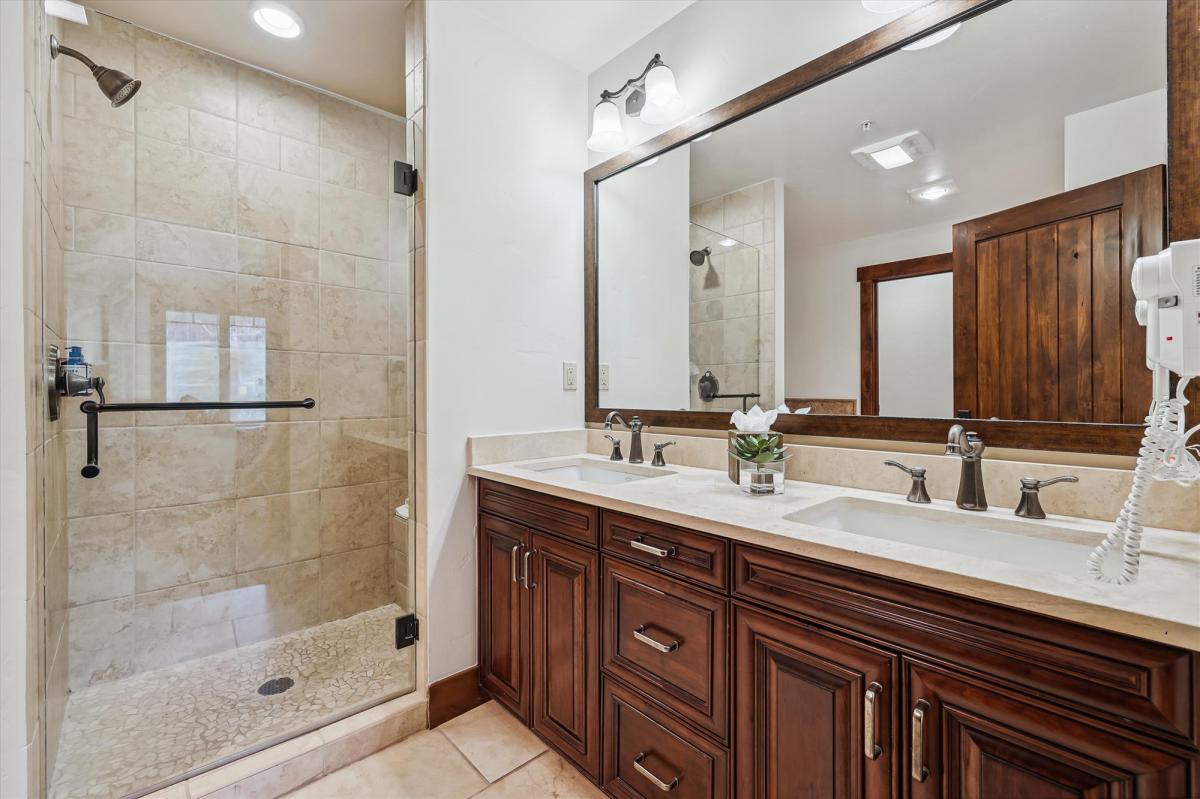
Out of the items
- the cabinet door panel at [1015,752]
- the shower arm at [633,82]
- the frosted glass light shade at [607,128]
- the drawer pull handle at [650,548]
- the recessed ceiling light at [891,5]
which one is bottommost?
the cabinet door panel at [1015,752]

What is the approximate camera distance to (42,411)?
3.94ft

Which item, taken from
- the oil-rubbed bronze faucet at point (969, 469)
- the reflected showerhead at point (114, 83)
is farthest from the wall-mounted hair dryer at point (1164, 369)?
the reflected showerhead at point (114, 83)

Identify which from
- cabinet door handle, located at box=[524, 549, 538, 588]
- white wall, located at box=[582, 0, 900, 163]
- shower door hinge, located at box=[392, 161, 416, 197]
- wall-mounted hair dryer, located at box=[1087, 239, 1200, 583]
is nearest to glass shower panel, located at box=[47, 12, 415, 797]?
shower door hinge, located at box=[392, 161, 416, 197]

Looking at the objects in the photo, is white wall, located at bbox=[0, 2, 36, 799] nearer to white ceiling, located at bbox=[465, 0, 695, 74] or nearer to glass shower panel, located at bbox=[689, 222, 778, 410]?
white ceiling, located at bbox=[465, 0, 695, 74]

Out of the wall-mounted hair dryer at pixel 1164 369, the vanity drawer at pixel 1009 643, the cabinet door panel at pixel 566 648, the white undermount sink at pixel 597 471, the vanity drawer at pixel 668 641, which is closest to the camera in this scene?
the vanity drawer at pixel 1009 643

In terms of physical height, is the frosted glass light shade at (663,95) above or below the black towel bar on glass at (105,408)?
above

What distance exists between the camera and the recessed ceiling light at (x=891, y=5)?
1272 mm

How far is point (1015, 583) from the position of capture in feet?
2.26

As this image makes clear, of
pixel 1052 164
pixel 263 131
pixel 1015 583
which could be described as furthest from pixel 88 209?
pixel 1052 164

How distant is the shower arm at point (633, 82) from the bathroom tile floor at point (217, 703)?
2164 mm

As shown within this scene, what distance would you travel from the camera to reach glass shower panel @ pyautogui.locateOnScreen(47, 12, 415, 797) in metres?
1.67

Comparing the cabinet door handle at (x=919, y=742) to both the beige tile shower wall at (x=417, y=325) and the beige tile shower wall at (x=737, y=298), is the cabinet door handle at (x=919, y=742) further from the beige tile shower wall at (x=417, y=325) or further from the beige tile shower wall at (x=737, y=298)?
the beige tile shower wall at (x=417, y=325)

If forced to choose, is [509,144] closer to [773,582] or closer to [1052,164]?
[1052,164]

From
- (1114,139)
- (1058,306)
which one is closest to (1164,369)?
(1058,306)
